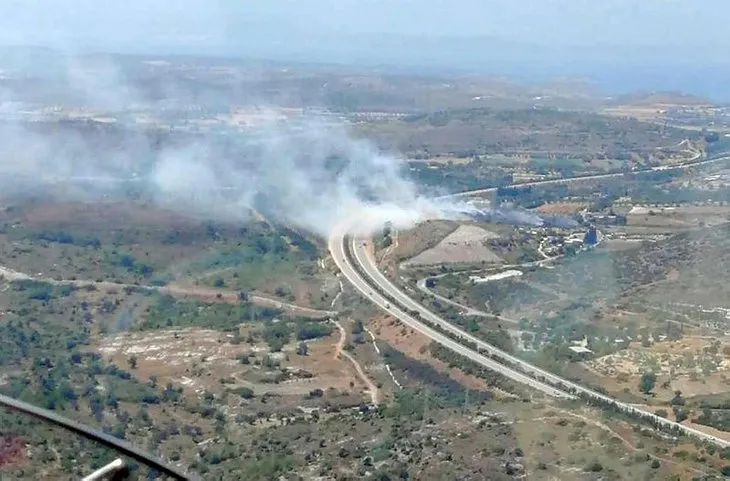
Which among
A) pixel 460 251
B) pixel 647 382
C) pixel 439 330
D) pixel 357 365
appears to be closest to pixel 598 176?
pixel 460 251

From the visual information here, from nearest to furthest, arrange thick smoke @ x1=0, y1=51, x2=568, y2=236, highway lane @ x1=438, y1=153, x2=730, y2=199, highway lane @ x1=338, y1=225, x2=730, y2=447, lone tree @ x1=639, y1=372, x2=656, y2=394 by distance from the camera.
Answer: highway lane @ x1=338, y1=225, x2=730, y2=447 < lone tree @ x1=639, y1=372, x2=656, y2=394 < thick smoke @ x1=0, y1=51, x2=568, y2=236 < highway lane @ x1=438, y1=153, x2=730, y2=199

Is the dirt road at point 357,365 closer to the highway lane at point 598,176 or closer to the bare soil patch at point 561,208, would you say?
the bare soil patch at point 561,208

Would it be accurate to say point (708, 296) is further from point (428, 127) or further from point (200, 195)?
point (428, 127)

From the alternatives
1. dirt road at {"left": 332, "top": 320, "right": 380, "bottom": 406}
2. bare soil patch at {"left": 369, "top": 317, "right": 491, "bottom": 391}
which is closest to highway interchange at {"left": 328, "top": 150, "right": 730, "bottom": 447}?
bare soil patch at {"left": 369, "top": 317, "right": 491, "bottom": 391}

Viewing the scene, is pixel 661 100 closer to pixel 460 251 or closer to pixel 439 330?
pixel 460 251

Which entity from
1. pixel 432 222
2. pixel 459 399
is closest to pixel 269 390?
pixel 459 399

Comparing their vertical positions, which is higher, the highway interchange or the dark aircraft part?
the dark aircraft part

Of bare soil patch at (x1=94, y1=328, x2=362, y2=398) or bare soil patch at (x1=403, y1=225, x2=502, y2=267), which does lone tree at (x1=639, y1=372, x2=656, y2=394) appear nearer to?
bare soil patch at (x1=94, y1=328, x2=362, y2=398)

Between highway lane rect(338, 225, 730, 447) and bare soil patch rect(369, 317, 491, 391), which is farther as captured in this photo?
bare soil patch rect(369, 317, 491, 391)
